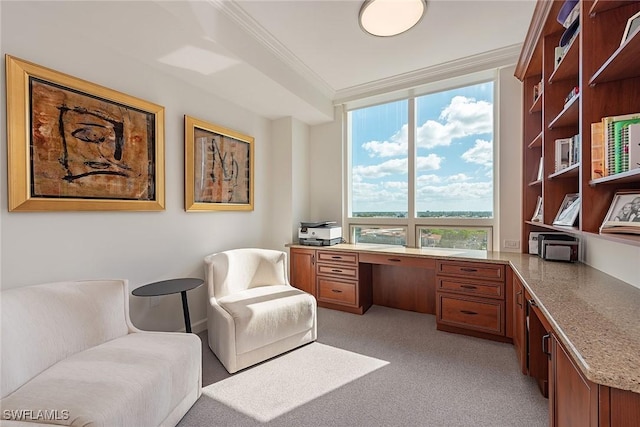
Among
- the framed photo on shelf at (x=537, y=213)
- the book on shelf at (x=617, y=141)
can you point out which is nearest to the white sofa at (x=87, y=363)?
the book on shelf at (x=617, y=141)

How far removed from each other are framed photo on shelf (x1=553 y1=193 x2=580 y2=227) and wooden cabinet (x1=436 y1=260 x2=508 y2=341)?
71 centimetres

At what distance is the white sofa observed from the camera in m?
1.18

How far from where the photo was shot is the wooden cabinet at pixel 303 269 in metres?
3.54

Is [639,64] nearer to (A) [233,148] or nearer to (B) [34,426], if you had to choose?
(B) [34,426]

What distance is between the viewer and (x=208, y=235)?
297cm

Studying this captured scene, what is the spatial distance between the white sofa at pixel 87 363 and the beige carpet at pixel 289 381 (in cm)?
26

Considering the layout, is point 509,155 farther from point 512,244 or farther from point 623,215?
point 623,215

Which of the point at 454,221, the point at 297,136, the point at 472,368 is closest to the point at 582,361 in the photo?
the point at 472,368

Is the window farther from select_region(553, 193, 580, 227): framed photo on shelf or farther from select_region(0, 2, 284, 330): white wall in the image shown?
select_region(0, 2, 284, 330): white wall

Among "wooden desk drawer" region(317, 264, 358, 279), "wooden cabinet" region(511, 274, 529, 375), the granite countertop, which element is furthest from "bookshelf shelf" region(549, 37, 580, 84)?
"wooden desk drawer" region(317, 264, 358, 279)

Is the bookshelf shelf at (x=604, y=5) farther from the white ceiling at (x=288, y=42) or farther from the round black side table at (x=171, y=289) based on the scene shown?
the round black side table at (x=171, y=289)

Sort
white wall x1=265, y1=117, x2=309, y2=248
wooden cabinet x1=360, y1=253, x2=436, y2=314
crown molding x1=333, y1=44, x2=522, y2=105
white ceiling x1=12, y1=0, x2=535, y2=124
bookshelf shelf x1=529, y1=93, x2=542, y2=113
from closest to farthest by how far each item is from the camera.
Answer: white ceiling x1=12, y1=0, x2=535, y2=124 < bookshelf shelf x1=529, y1=93, x2=542, y2=113 < crown molding x1=333, y1=44, x2=522, y2=105 < wooden cabinet x1=360, y1=253, x2=436, y2=314 < white wall x1=265, y1=117, x2=309, y2=248

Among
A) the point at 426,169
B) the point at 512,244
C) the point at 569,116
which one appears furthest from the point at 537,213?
the point at 426,169

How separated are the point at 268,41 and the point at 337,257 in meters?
2.39
